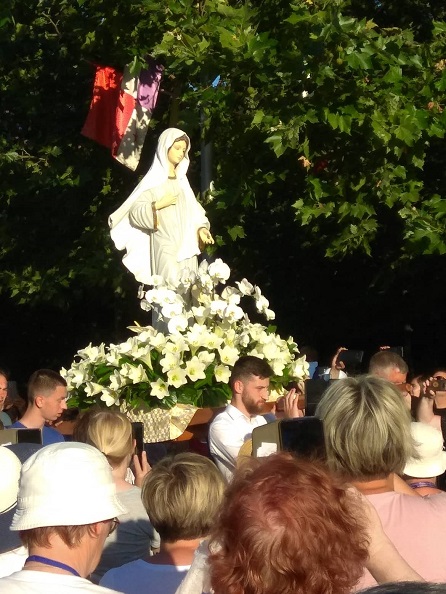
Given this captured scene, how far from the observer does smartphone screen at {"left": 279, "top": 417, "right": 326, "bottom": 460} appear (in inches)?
131

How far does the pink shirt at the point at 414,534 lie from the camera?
127 inches

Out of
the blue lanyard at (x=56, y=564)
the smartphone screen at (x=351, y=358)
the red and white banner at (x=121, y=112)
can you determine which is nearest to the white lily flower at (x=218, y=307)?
the smartphone screen at (x=351, y=358)

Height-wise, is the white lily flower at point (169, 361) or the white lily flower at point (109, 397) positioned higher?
the white lily flower at point (169, 361)

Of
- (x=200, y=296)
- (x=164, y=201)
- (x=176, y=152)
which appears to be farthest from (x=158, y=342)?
(x=176, y=152)

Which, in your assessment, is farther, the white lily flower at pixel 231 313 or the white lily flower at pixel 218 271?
the white lily flower at pixel 218 271

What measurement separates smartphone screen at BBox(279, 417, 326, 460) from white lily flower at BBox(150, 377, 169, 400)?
310 centimetres

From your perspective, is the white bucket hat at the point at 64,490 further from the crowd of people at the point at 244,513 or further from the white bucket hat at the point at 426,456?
the white bucket hat at the point at 426,456

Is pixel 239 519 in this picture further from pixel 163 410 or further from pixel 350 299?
pixel 350 299

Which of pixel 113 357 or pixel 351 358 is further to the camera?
pixel 351 358

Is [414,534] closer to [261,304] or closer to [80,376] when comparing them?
[80,376]

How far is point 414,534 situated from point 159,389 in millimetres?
3409

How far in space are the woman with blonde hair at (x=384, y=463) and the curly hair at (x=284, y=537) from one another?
2.83 feet

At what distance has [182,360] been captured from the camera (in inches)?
262

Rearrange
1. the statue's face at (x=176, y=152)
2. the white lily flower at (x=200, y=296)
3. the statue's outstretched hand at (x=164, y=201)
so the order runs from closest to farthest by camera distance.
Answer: the white lily flower at (x=200, y=296) → the statue's outstretched hand at (x=164, y=201) → the statue's face at (x=176, y=152)
